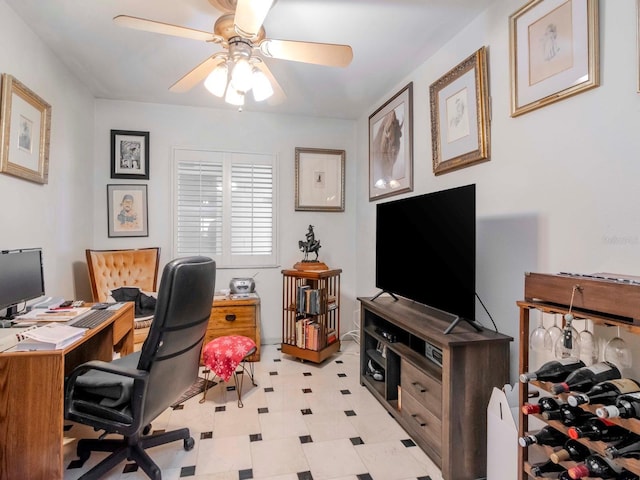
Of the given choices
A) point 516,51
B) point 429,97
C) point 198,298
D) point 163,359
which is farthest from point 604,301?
point 429,97

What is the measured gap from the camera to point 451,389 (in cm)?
178

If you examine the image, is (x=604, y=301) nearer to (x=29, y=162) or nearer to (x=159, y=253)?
(x=29, y=162)

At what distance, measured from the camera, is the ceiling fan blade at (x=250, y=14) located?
4.76 ft

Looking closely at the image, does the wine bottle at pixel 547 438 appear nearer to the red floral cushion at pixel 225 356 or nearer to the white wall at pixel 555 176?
the white wall at pixel 555 176

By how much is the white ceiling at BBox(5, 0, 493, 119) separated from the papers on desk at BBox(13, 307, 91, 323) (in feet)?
6.16

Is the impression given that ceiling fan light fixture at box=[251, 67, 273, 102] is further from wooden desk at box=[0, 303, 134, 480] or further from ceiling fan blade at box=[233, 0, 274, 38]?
wooden desk at box=[0, 303, 134, 480]

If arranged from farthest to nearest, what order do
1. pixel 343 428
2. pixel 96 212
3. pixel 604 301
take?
pixel 96 212 < pixel 343 428 < pixel 604 301

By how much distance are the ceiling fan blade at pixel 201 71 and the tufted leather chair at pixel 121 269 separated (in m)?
1.87

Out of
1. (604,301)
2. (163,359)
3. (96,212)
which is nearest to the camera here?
(604,301)

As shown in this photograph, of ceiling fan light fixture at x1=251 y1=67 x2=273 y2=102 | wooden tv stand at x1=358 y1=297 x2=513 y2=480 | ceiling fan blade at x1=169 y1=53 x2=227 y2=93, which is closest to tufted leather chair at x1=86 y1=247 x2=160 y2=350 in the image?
ceiling fan blade at x1=169 y1=53 x2=227 y2=93

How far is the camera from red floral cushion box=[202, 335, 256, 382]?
2.55 m

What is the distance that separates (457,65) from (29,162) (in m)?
3.01

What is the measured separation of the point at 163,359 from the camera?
5.40 ft

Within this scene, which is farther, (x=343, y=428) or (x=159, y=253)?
(x=159, y=253)
